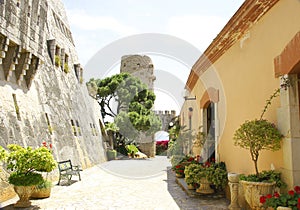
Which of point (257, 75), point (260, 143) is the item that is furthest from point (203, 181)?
point (257, 75)

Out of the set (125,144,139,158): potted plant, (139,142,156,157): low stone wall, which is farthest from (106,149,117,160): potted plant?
(139,142,156,157): low stone wall

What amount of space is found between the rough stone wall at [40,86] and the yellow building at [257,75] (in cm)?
554

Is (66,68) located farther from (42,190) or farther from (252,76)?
(252,76)

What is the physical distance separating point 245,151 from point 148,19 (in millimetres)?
7531

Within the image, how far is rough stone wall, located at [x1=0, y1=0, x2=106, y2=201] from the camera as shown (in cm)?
768

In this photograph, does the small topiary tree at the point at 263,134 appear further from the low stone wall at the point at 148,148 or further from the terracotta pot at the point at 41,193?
the low stone wall at the point at 148,148

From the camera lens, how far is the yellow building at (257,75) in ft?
12.7

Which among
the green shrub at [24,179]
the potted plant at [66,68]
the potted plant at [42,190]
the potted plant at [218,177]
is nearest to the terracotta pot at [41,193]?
the potted plant at [42,190]

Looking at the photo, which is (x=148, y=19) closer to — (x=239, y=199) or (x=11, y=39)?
(x=11, y=39)

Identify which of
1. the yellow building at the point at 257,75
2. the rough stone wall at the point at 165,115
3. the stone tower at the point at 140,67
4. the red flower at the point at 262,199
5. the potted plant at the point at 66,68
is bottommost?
the red flower at the point at 262,199

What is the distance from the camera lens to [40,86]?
11250 millimetres

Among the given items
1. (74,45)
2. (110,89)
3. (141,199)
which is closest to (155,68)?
(110,89)

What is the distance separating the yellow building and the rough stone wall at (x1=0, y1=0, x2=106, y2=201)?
554 centimetres

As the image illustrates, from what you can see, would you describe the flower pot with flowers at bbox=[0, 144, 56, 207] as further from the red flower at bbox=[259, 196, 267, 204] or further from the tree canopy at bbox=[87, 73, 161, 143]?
the tree canopy at bbox=[87, 73, 161, 143]
